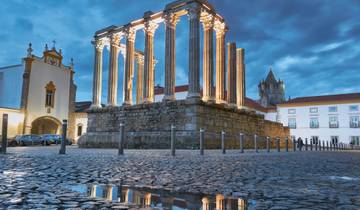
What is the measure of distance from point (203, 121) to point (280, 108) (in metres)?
41.2

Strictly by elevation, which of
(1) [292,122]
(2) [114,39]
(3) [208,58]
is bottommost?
(1) [292,122]

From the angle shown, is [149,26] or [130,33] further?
[130,33]

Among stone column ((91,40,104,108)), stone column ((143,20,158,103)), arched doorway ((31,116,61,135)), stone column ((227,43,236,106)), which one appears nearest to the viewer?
stone column ((143,20,158,103))

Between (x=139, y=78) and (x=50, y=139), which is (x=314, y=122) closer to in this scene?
(x=139, y=78)

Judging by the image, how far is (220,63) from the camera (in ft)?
72.4

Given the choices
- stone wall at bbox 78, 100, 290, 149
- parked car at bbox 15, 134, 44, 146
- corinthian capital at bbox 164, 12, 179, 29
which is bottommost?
parked car at bbox 15, 134, 44, 146

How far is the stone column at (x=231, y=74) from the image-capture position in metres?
Answer: 22.8

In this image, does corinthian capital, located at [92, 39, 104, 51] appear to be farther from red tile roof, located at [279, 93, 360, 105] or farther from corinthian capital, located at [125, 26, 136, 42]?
red tile roof, located at [279, 93, 360, 105]

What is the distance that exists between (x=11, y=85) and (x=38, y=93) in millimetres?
3394

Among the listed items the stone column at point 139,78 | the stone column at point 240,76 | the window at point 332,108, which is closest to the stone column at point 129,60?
the stone column at point 139,78

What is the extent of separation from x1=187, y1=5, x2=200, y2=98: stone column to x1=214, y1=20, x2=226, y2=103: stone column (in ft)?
12.3

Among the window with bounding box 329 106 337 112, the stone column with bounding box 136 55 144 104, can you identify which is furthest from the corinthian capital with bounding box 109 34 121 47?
the window with bounding box 329 106 337 112

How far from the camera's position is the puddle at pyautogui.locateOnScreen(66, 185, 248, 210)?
6.17 feet

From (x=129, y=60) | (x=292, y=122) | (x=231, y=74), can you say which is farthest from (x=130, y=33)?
(x=292, y=122)
